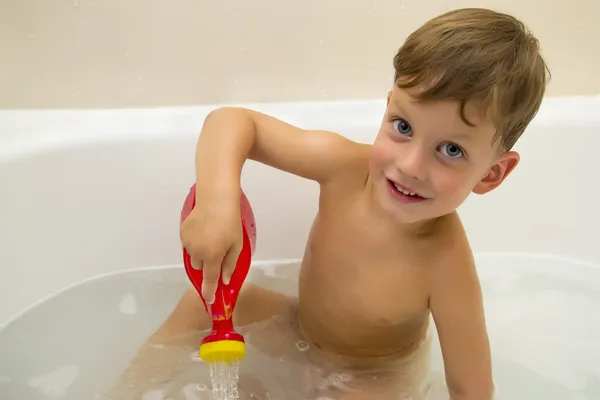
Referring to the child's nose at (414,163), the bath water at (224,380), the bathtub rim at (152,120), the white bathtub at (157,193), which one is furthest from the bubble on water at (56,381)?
the child's nose at (414,163)

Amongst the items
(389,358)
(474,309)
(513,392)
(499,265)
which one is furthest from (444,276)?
(499,265)

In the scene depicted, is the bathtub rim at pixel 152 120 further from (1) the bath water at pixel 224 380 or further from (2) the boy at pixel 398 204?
(1) the bath water at pixel 224 380

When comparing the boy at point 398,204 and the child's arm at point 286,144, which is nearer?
the boy at point 398,204

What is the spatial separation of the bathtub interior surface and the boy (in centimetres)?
11

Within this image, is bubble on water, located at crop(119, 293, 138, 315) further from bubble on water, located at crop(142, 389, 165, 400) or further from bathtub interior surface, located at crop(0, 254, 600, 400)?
→ bubble on water, located at crop(142, 389, 165, 400)

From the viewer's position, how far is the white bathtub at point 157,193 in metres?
1.01

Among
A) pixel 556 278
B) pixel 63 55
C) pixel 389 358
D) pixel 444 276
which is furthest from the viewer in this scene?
pixel 556 278

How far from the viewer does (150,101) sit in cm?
113

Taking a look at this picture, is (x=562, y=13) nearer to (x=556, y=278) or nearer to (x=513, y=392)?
(x=556, y=278)

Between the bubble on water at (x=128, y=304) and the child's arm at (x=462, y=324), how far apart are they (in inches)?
18.4

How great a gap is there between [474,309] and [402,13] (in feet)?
1.78

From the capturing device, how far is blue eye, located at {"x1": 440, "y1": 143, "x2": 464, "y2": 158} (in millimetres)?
657

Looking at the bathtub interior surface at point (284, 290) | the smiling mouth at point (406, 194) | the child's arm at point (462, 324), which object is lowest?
the bathtub interior surface at point (284, 290)

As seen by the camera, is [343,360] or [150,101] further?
[150,101]
